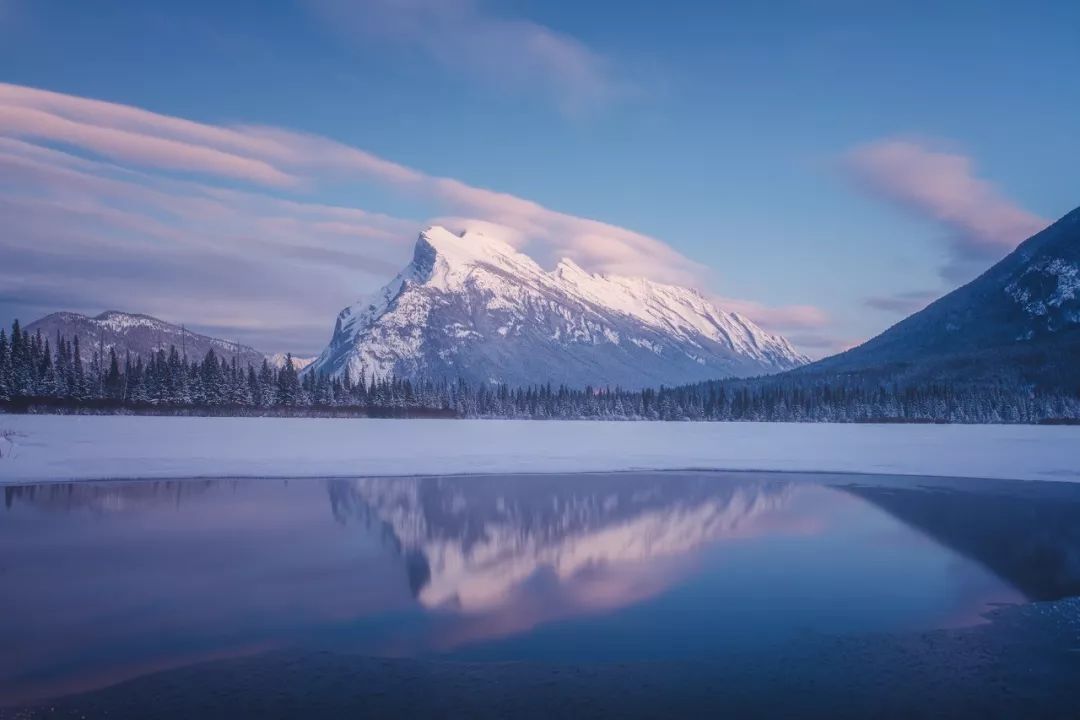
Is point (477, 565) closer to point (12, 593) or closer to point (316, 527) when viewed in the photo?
point (316, 527)

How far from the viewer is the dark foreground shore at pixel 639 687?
10.3m

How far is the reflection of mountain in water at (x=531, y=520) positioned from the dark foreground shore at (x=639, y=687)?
14.1 ft

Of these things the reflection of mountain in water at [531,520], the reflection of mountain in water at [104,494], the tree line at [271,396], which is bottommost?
the reflection of mountain in water at [531,520]

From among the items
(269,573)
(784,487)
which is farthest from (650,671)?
(784,487)

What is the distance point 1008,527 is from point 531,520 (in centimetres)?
1633

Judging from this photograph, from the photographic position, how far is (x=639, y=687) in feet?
37.2

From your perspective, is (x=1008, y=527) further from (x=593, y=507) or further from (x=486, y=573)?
(x=486, y=573)

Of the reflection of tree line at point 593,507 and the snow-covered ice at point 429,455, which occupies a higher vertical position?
the snow-covered ice at point 429,455

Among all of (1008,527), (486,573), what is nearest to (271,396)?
(486,573)

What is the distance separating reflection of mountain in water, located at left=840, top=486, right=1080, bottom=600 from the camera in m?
18.6

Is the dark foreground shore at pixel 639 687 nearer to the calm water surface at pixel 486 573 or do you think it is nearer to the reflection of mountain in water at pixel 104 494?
the calm water surface at pixel 486 573

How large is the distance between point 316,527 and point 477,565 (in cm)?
806

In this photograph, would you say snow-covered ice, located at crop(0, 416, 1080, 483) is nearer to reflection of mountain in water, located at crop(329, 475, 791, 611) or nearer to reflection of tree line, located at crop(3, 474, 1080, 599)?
reflection of tree line, located at crop(3, 474, 1080, 599)

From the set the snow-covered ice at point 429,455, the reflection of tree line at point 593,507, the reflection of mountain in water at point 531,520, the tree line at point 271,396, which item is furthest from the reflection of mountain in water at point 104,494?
the tree line at point 271,396
